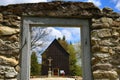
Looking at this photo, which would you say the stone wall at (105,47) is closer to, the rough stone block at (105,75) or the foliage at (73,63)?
the rough stone block at (105,75)

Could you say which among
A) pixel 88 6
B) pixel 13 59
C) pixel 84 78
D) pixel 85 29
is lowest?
pixel 84 78

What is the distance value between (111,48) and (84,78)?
0.63m

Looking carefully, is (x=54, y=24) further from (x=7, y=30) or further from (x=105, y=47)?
(x=105, y=47)

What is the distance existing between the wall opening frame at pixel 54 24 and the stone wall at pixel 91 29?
0.07 metres

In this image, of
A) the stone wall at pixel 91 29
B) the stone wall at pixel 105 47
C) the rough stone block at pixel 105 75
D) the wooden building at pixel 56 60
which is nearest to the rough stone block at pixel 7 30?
the stone wall at pixel 91 29

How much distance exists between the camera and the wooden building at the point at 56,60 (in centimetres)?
2441

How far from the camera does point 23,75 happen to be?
3.67 metres

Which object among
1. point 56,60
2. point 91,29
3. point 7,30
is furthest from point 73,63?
point 7,30

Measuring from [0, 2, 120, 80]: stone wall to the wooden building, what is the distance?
20303mm

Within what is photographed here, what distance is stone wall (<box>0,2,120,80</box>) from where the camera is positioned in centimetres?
367

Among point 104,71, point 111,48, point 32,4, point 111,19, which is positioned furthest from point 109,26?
point 32,4

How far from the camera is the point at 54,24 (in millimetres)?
3820

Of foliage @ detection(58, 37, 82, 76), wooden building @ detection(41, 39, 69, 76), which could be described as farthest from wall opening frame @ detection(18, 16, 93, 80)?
wooden building @ detection(41, 39, 69, 76)

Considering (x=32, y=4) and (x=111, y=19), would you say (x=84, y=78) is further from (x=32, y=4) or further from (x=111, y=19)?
(x=32, y=4)
